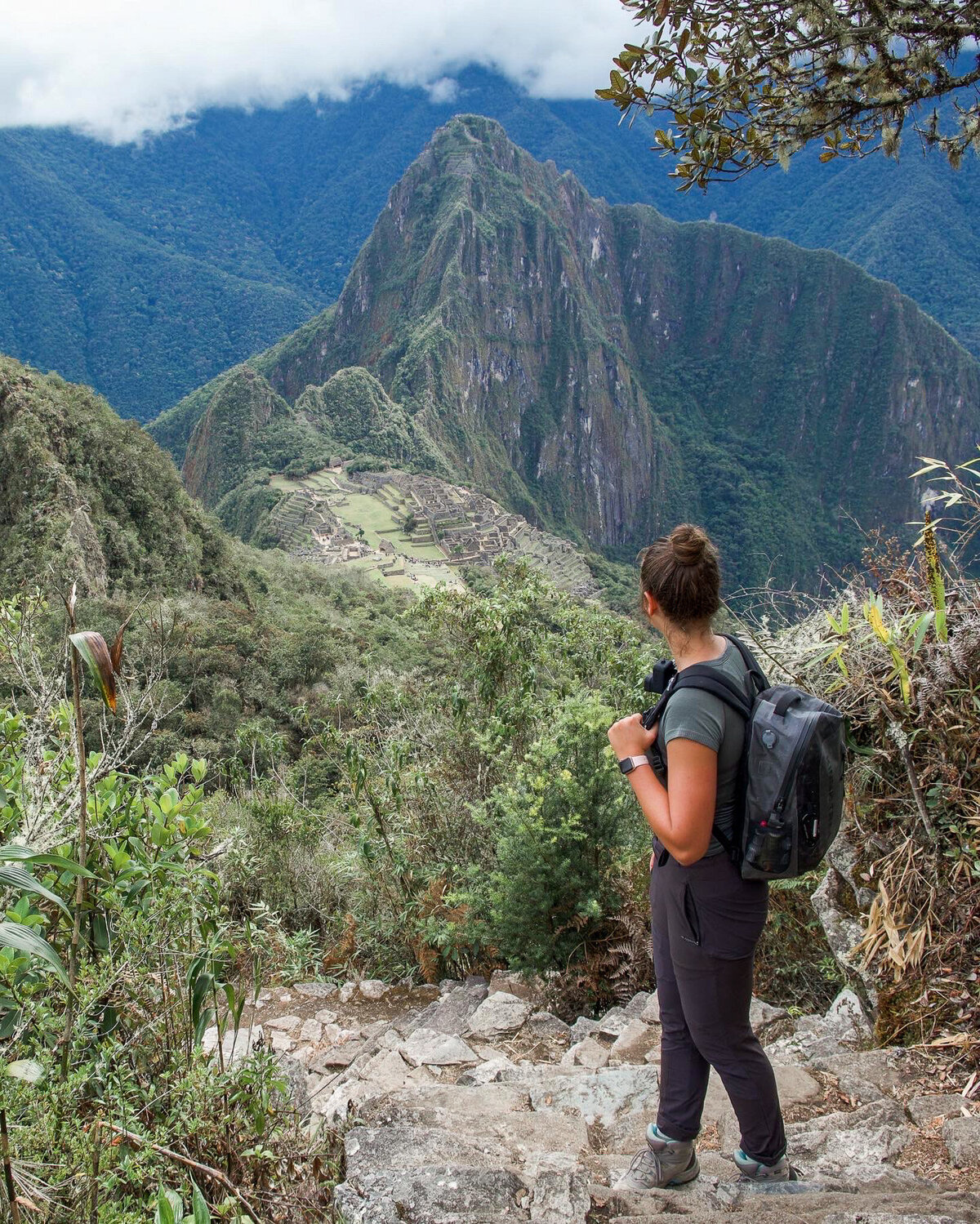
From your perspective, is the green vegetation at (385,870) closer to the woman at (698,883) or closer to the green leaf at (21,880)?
A: the green leaf at (21,880)

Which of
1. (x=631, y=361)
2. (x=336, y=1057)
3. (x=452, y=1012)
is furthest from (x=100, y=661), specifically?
(x=631, y=361)

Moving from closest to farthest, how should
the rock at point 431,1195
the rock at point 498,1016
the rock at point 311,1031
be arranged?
the rock at point 431,1195
the rock at point 498,1016
the rock at point 311,1031

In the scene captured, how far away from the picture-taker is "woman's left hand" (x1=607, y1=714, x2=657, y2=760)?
171 centimetres

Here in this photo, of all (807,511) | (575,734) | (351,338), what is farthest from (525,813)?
(807,511)

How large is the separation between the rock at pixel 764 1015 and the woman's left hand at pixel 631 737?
4.35 ft

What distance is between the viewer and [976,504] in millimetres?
2229

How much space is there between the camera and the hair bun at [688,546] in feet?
5.30

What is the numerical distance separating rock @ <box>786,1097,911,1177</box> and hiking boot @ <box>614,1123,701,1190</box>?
0.91 feet

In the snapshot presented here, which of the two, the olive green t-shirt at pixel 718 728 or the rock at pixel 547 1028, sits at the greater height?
the olive green t-shirt at pixel 718 728

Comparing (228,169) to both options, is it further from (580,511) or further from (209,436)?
(209,436)

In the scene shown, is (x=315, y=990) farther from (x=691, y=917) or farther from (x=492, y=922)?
(x=691, y=917)

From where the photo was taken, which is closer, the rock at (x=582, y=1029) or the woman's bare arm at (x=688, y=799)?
the woman's bare arm at (x=688, y=799)

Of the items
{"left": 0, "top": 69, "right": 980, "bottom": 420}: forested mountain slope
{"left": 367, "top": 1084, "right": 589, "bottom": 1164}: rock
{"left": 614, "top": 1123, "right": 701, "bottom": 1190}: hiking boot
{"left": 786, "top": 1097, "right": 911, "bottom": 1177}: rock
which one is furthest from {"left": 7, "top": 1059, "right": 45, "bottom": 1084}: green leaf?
{"left": 0, "top": 69, "right": 980, "bottom": 420}: forested mountain slope

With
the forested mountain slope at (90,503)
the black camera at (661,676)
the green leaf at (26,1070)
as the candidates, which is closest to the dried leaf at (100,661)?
the green leaf at (26,1070)
